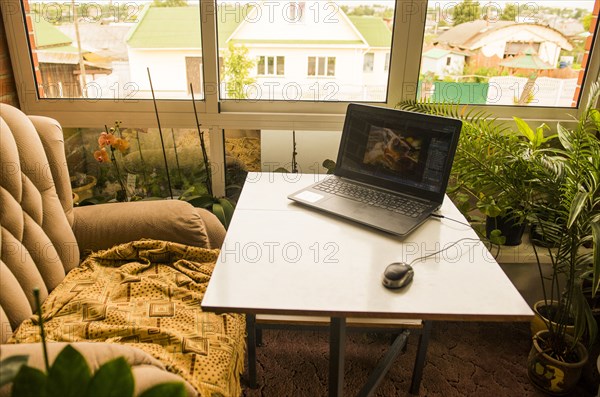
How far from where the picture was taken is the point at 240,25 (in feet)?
6.86

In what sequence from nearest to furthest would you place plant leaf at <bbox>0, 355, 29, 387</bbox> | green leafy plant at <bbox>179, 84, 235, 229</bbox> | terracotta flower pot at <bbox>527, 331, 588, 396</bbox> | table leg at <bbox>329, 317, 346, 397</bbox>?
1. plant leaf at <bbox>0, 355, 29, 387</bbox>
2. table leg at <bbox>329, 317, 346, 397</bbox>
3. terracotta flower pot at <bbox>527, 331, 588, 396</bbox>
4. green leafy plant at <bbox>179, 84, 235, 229</bbox>

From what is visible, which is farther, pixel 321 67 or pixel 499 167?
pixel 321 67

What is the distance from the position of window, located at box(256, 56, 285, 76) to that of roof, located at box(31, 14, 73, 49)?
0.84 m

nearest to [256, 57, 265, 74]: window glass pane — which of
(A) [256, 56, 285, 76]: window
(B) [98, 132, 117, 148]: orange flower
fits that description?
(A) [256, 56, 285, 76]: window

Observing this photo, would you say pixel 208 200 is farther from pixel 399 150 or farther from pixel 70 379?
pixel 70 379

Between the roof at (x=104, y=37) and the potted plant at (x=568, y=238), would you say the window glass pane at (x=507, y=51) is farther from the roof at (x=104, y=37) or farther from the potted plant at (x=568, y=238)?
the roof at (x=104, y=37)

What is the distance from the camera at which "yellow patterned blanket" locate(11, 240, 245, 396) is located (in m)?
1.24

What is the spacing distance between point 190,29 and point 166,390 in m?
1.78

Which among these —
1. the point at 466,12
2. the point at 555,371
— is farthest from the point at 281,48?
the point at 555,371

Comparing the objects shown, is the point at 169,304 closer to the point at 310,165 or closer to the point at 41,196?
the point at 41,196

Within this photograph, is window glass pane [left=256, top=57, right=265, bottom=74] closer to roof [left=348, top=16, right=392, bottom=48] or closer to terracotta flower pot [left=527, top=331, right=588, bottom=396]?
roof [left=348, top=16, right=392, bottom=48]

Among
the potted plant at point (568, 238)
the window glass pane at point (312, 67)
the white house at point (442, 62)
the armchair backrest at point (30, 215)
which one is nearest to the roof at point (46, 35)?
the armchair backrest at point (30, 215)

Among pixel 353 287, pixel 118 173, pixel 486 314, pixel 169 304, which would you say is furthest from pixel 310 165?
pixel 486 314

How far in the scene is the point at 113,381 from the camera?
639 mm
